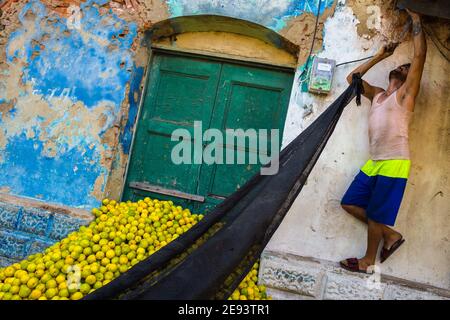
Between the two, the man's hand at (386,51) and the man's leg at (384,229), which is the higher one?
the man's hand at (386,51)

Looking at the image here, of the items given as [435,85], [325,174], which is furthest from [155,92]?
[435,85]

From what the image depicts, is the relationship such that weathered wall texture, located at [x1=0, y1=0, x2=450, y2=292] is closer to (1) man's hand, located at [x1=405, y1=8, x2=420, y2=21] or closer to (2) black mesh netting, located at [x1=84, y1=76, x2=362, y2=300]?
(1) man's hand, located at [x1=405, y1=8, x2=420, y2=21]

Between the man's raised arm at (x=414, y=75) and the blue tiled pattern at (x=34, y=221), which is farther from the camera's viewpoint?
the blue tiled pattern at (x=34, y=221)

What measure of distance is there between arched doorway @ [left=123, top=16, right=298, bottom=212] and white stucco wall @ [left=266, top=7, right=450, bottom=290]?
0.65m

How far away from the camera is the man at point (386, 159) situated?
119 inches

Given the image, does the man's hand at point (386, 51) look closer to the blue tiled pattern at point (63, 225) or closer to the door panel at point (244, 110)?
the door panel at point (244, 110)

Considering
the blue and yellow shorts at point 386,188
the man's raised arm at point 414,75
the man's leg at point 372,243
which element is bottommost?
the man's leg at point 372,243

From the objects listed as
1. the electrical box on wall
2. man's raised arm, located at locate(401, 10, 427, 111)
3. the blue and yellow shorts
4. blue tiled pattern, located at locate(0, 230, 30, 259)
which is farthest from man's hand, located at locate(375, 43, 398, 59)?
blue tiled pattern, located at locate(0, 230, 30, 259)

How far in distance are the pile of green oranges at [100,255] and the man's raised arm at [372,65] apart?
2036mm

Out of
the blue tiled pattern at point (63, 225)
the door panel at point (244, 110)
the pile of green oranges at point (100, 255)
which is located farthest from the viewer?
the door panel at point (244, 110)

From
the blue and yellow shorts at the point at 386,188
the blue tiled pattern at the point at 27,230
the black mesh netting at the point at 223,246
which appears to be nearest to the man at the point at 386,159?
the blue and yellow shorts at the point at 386,188

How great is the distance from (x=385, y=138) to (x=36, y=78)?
3789 millimetres

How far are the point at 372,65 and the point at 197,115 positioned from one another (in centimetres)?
195

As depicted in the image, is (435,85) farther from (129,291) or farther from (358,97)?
(129,291)
